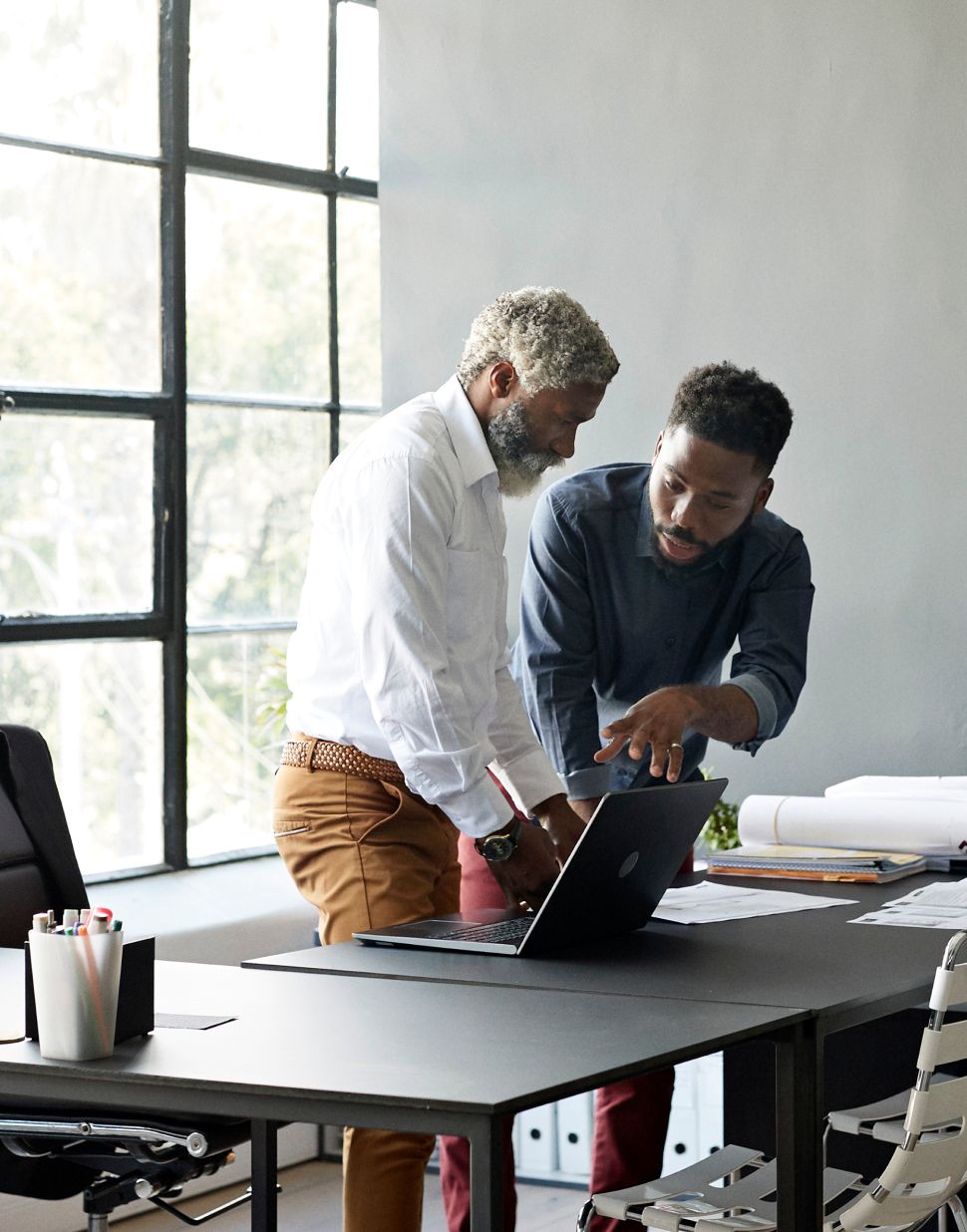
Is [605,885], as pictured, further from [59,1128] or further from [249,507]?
[249,507]

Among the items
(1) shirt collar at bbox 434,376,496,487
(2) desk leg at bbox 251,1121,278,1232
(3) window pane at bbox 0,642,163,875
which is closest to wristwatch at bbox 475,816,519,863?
(2) desk leg at bbox 251,1121,278,1232

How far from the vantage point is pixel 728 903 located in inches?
105

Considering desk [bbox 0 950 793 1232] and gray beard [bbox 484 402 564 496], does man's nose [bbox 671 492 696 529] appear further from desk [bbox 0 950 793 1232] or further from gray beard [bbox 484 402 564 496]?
desk [bbox 0 950 793 1232]

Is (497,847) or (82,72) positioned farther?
(82,72)

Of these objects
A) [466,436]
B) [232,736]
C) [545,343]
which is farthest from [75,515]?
[545,343]

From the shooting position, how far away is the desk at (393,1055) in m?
1.56

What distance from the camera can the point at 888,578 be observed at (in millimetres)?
4000

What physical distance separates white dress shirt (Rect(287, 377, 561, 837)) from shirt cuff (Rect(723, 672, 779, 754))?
530 mm

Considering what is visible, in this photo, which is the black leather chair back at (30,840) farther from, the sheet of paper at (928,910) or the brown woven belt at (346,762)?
the sheet of paper at (928,910)

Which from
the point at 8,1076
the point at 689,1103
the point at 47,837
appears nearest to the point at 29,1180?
the point at 47,837

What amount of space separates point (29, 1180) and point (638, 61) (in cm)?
305

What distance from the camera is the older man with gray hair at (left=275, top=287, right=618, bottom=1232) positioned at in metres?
2.53

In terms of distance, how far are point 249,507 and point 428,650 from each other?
2.54 meters

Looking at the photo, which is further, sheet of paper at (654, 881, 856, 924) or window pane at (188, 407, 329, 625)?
window pane at (188, 407, 329, 625)
